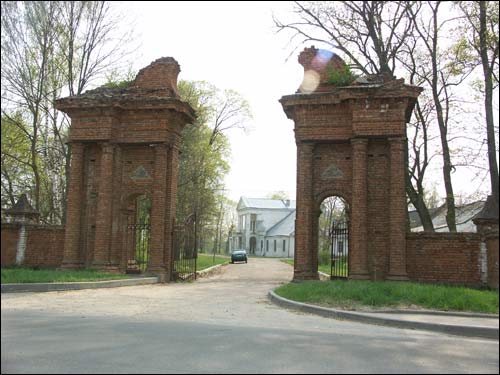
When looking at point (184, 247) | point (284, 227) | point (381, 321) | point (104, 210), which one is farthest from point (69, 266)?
point (284, 227)

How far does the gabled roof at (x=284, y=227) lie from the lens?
8538 centimetres

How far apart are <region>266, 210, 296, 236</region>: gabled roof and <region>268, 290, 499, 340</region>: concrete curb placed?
70.9m

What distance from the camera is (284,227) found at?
3465 inches

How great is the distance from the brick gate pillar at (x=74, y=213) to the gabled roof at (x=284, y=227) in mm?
64775

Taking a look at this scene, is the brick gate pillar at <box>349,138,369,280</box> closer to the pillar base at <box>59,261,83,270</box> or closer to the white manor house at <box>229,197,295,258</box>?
the pillar base at <box>59,261,83,270</box>

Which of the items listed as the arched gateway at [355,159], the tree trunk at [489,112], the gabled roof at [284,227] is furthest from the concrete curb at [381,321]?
the gabled roof at [284,227]

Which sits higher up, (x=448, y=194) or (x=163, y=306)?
(x=448, y=194)

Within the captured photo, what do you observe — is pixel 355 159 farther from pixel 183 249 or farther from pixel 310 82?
pixel 183 249

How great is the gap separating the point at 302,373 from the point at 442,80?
21.6 m

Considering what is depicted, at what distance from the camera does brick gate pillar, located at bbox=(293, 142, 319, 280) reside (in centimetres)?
1873

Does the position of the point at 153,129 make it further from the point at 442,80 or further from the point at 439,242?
the point at 442,80

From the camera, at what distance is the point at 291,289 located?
15.3 meters

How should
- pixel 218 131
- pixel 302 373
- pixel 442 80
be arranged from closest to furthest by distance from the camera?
pixel 302 373, pixel 442 80, pixel 218 131

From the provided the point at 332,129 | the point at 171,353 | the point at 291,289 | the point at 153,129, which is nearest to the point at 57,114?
the point at 153,129
